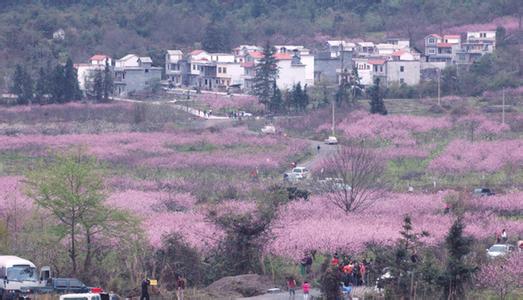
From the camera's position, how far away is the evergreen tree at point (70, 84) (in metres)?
62.2

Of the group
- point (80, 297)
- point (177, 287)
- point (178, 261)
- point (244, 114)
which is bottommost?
point (177, 287)

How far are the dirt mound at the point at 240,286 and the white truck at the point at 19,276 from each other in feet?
10.1

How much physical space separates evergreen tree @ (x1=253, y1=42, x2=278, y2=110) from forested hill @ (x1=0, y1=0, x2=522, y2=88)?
13935 mm

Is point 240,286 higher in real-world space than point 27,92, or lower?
lower

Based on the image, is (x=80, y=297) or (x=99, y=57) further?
(x=99, y=57)

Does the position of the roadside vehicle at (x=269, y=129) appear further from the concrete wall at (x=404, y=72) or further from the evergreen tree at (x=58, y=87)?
the concrete wall at (x=404, y=72)

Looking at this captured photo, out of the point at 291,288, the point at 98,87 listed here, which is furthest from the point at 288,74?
the point at 291,288

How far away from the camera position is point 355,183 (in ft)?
113

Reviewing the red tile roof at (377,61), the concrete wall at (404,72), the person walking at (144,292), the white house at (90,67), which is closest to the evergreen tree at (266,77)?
the red tile roof at (377,61)

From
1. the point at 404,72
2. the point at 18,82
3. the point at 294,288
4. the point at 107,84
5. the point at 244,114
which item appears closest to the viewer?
the point at 294,288

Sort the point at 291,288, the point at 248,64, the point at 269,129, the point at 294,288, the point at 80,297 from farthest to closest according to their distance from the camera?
the point at 248,64 → the point at 269,129 → the point at 294,288 → the point at 291,288 → the point at 80,297

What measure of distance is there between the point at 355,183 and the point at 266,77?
29.7 m

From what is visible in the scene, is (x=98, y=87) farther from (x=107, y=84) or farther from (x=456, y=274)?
(x=456, y=274)

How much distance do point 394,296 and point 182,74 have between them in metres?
53.1
